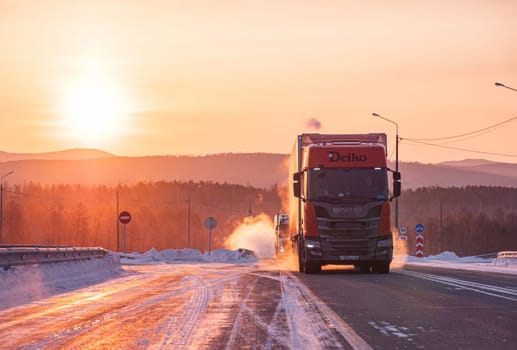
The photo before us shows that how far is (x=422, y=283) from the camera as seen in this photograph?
21828mm

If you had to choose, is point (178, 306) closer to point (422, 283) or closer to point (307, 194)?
point (422, 283)

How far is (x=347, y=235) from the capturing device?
87.1ft

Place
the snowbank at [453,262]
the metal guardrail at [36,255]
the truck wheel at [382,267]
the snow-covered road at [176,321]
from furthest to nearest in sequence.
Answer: the snowbank at [453,262]
the truck wheel at [382,267]
the metal guardrail at [36,255]
the snow-covered road at [176,321]

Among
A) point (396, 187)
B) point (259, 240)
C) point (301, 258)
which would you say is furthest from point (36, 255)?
point (259, 240)

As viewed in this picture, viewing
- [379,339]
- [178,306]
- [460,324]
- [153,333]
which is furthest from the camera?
[178,306]

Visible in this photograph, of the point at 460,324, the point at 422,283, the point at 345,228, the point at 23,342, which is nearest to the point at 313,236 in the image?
the point at 345,228

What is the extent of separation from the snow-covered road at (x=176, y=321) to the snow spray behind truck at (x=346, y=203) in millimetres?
7595

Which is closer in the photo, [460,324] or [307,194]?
[460,324]

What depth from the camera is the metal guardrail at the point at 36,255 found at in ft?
65.0

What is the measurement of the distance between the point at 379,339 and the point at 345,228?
54.1ft

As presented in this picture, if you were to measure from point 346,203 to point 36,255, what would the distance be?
9506 mm

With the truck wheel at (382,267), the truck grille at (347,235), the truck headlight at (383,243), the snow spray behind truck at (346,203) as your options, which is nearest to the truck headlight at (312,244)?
the snow spray behind truck at (346,203)

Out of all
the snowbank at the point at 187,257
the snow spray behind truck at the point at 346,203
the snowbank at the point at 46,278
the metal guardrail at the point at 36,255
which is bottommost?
the snowbank at the point at 187,257

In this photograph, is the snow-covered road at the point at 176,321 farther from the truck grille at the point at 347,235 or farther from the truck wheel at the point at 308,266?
the truck wheel at the point at 308,266
